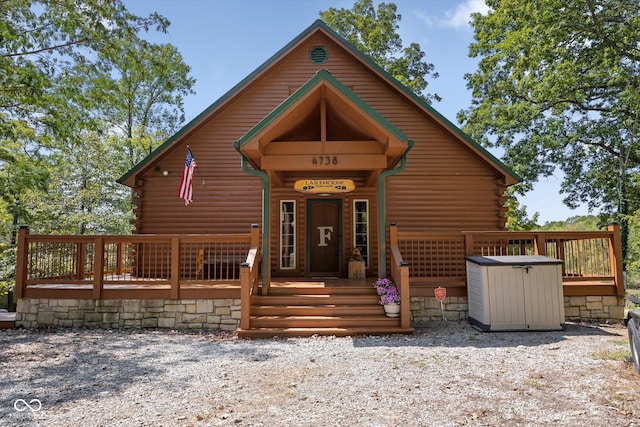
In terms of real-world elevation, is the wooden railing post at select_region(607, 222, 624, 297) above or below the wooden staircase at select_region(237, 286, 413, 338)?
above

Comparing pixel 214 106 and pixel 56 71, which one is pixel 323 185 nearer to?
pixel 214 106

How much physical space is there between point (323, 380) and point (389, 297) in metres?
2.81

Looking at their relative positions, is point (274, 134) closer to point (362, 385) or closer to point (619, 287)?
point (362, 385)

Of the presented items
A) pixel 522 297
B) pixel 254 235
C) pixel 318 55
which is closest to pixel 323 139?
pixel 254 235

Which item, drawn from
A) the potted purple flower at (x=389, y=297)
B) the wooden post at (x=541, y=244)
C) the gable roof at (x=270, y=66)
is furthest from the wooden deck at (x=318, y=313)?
the gable roof at (x=270, y=66)

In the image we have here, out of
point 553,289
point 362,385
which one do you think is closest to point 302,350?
point 362,385

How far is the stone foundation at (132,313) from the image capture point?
283 inches

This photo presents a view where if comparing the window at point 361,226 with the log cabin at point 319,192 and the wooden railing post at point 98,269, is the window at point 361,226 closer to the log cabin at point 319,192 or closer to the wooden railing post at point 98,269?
the log cabin at point 319,192

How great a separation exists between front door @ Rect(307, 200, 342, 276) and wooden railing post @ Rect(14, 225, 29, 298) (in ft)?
20.2

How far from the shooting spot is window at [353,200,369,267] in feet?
33.8

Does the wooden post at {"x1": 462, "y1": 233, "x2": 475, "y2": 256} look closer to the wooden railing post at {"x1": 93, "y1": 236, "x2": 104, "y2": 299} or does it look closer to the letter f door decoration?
the letter f door decoration

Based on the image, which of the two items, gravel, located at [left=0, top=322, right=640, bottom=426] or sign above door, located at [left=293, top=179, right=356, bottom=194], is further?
sign above door, located at [left=293, top=179, right=356, bottom=194]

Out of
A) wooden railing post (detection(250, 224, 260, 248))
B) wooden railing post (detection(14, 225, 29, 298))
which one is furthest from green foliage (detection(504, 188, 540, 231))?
wooden railing post (detection(14, 225, 29, 298))

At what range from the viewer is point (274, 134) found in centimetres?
714
